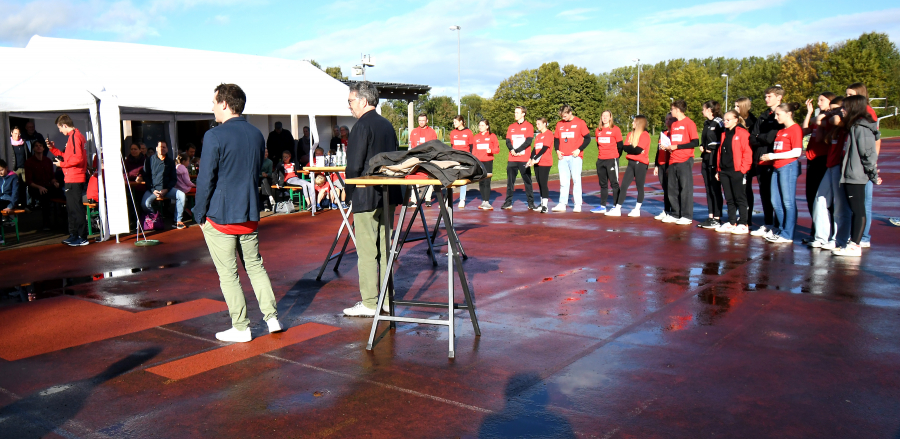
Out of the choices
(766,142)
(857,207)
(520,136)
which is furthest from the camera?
(520,136)

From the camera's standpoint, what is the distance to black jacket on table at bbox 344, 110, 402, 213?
5.45 meters

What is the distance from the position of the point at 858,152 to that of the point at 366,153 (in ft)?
19.5

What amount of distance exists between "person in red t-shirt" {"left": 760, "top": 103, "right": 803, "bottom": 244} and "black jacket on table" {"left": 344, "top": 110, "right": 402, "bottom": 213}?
5955 millimetres

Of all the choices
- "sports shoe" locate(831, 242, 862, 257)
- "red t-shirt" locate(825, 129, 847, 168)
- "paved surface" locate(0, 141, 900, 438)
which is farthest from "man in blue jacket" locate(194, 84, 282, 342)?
"sports shoe" locate(831, 242, 862, 257)

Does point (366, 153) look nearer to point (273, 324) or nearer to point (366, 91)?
point (366, 91)

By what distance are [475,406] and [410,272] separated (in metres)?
3.96

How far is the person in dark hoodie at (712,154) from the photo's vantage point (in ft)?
34.1

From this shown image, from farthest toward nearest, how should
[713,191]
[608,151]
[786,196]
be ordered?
1. [608,151]
2. [713,191]
3. [786,196]

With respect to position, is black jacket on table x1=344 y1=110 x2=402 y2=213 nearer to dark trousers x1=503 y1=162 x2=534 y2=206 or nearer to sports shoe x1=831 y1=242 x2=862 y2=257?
sports shoe x1=831 y1=242 x2=862 y2=257

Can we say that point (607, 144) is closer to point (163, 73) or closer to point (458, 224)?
point (458, 224)

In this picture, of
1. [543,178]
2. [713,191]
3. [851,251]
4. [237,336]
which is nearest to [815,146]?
[851,251]

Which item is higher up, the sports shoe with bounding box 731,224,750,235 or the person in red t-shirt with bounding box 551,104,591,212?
the person in red t-shirt with bounding box 551,104,591,212

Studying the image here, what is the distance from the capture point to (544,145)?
1327cm

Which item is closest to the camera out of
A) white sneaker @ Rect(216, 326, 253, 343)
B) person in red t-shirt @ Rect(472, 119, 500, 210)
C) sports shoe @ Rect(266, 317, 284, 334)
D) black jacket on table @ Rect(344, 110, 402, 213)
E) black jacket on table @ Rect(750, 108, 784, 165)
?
white sneaker @ Rect(216, 326, 253, 343)
